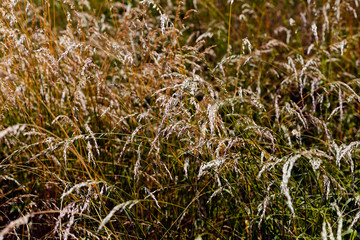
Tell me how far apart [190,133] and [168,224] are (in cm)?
52

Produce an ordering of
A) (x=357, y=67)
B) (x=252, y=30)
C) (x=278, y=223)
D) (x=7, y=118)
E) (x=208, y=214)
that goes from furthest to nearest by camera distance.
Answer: (x=252, y=30) → (x=357, y=67) → (x=7, y=118) → (x=208, y=214) → (x=278, y=223)

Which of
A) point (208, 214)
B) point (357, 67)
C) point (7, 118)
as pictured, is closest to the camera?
point (208, 214)

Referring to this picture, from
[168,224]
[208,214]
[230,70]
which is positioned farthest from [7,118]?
[230,70]

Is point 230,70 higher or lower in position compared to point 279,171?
higher

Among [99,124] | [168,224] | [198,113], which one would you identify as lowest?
[168,224]

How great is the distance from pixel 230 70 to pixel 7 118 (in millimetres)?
1694

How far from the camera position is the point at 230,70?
9.62 ft

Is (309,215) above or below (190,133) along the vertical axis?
below

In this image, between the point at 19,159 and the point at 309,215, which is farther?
the point at 19,159

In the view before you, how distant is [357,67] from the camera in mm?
2912

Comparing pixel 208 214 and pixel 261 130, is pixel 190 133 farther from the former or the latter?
pixel 208 214

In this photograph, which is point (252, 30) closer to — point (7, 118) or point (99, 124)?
point (99, 124)

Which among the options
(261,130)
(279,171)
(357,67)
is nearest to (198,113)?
(261,130)

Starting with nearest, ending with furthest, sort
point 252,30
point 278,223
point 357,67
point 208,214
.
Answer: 1. point 278,223
2. point 208,214
3. point 357,67
4. point 252,30
